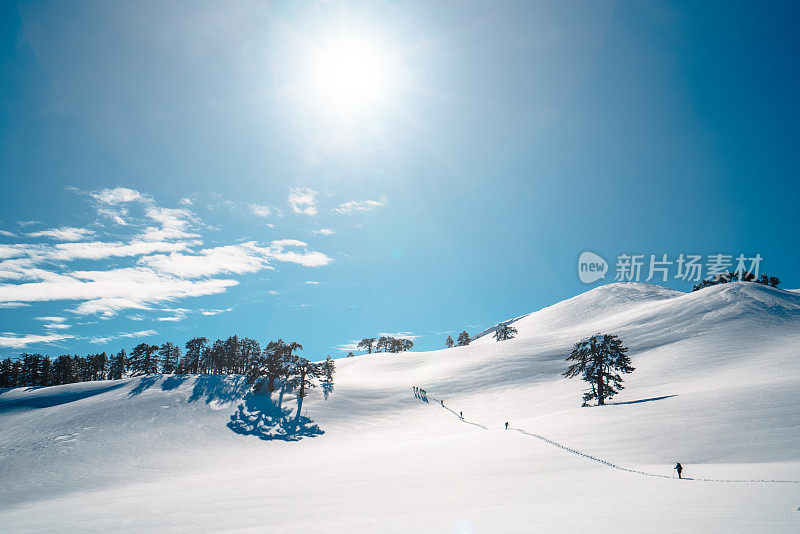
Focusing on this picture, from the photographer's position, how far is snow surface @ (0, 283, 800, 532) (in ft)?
49.1

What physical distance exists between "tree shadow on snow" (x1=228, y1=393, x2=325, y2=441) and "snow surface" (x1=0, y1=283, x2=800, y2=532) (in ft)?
1.12

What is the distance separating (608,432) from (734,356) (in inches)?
1563

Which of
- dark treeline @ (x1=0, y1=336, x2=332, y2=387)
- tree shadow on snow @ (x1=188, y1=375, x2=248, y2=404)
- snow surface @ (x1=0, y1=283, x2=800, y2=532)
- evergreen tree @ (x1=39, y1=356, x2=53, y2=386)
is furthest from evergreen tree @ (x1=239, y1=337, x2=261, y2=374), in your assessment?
evergreen tree @ (x1=39, y1=356, x2=53, y2=386)

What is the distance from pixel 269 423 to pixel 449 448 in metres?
27.1

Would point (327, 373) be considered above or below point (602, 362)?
below

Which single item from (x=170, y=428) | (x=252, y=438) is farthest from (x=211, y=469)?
(x=170, y=428)

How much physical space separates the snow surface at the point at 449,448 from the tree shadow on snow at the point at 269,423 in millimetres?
340

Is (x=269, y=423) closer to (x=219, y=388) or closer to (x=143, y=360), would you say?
(x=219, y=388)

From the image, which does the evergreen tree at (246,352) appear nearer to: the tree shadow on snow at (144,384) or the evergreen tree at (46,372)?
the tree shadow on snow at (144,384)

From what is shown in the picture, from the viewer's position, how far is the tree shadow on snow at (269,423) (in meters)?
43.7

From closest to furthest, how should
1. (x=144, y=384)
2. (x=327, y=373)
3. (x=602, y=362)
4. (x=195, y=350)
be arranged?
(x=602, y=362), (x=144, y=384), (x=327, y=373), (x=195, y=350)

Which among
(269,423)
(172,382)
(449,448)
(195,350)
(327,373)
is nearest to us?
(449,448)

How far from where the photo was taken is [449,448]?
2977cm

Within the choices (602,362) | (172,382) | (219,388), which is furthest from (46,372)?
(602,362)
